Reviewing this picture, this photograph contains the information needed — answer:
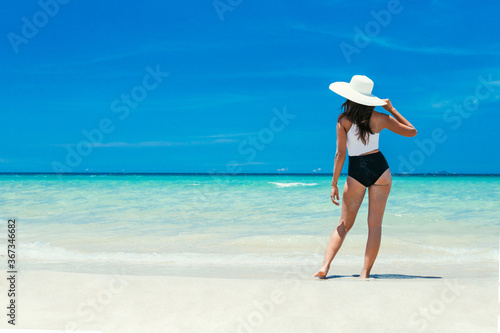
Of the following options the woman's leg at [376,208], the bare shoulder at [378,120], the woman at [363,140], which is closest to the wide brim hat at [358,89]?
the woman at [363,140]

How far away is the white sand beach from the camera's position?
257cm

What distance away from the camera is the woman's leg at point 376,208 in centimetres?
371

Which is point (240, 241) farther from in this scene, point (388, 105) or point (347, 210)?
point (388, 105)

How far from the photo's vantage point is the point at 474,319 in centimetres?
260

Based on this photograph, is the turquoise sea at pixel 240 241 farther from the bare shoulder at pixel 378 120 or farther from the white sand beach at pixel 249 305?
the bare shoulder at pixel 378 120

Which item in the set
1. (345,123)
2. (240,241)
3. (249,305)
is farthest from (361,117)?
(240,241)

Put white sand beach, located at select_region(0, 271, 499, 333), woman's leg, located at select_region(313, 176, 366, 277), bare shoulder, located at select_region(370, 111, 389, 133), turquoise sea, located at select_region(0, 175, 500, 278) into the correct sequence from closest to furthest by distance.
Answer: white sand beach, located at select_region(0, 271, 499, 333)
bare shoulder, located at select_region(370, 111, 389, 133)
woman's leg, located at select_region(313, 176, 366, 277)
turquoise sea, located at select_region(0, 175, 500, 278)

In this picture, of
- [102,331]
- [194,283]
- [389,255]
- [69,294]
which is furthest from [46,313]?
[389,255]

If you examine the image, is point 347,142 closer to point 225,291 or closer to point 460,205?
point 225,291

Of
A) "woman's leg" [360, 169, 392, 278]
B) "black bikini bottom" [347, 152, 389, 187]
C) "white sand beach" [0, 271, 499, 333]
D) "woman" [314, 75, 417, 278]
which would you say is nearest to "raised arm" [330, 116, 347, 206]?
"woman" [314, 75, 417, 278]

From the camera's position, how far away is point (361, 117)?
11.9 ft

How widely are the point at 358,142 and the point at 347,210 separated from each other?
0.60m

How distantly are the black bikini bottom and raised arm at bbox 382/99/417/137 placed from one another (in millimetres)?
238

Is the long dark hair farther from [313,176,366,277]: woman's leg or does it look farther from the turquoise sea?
the turquoise sea
